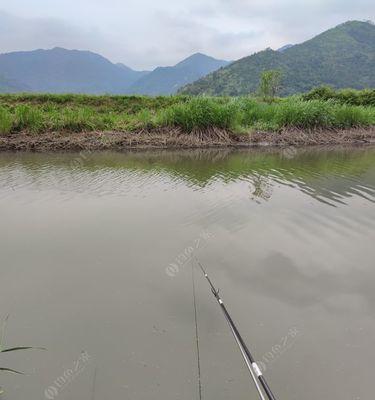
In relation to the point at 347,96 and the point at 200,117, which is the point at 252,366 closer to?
the point at 200,117

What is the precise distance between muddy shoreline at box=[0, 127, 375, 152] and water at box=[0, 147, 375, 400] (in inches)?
179

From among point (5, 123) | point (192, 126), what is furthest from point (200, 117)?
point (5, 123)

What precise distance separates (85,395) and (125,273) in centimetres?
163

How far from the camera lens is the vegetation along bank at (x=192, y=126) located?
12281mm

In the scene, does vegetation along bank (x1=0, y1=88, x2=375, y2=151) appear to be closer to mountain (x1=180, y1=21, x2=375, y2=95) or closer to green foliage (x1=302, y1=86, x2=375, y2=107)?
green foliage (x1=302, y1=86, x2=375, y2=107)

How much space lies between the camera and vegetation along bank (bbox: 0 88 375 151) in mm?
12281

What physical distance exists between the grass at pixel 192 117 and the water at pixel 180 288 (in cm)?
576

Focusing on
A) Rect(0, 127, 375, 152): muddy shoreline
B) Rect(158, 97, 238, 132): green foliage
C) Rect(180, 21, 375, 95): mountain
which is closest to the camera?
Rect(0, 127, 375, 152): muddy shoreline

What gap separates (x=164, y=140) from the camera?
42.3 ft

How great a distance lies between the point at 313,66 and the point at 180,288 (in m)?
110

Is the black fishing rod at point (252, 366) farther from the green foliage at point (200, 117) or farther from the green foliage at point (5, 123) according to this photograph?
the green foliage at point (5, 123)

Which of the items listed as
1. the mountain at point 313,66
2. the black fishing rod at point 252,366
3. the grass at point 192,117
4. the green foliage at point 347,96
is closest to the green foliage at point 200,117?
the grass at point 192,117

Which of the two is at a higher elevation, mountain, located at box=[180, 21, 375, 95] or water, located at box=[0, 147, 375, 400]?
mountain, located at box=[180, 21, 375, 95]

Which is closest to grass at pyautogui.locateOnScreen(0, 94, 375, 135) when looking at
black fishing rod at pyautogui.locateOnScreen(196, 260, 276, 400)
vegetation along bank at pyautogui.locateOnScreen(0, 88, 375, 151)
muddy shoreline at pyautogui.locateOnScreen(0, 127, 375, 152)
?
vegetation along bank at pyautogui.locateOnScreen(0, 88, 375, 151)
